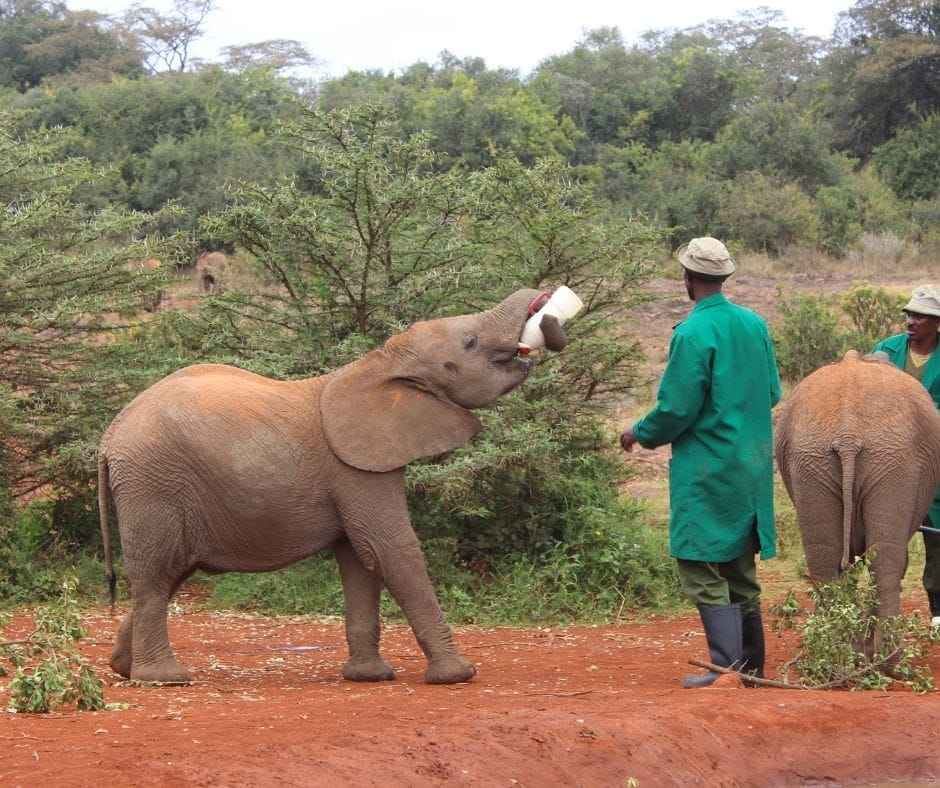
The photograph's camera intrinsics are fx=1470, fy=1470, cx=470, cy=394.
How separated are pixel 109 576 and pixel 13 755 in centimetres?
246

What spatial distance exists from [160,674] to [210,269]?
53.8 feet

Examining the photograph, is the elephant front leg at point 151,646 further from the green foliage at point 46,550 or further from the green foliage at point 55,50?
the green foliage at point 55,50

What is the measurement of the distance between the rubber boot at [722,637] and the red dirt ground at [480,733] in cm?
17

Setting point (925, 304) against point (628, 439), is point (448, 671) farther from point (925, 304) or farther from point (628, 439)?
point (925, 304)

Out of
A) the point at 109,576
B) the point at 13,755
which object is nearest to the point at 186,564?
the point at 109,576

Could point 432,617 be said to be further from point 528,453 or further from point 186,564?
point 528,453

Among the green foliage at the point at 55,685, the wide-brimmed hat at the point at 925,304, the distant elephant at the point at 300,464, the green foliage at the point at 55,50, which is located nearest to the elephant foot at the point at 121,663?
the distant elephant at the point at 300,464

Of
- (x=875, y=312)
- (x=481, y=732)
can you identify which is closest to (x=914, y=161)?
(x=875, y=312)

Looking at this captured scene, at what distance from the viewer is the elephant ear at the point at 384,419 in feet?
21.6

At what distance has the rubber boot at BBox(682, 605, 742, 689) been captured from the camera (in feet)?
20.4

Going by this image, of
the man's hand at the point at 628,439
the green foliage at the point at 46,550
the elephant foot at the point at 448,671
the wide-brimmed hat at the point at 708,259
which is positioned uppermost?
the wide-brimmed hat at the point at 708,259

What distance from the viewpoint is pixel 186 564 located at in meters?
6.70

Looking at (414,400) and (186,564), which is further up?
(414,400)

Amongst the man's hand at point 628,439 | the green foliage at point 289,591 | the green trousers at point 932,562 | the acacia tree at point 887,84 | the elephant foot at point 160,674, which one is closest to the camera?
the man's hand at point 628,439
